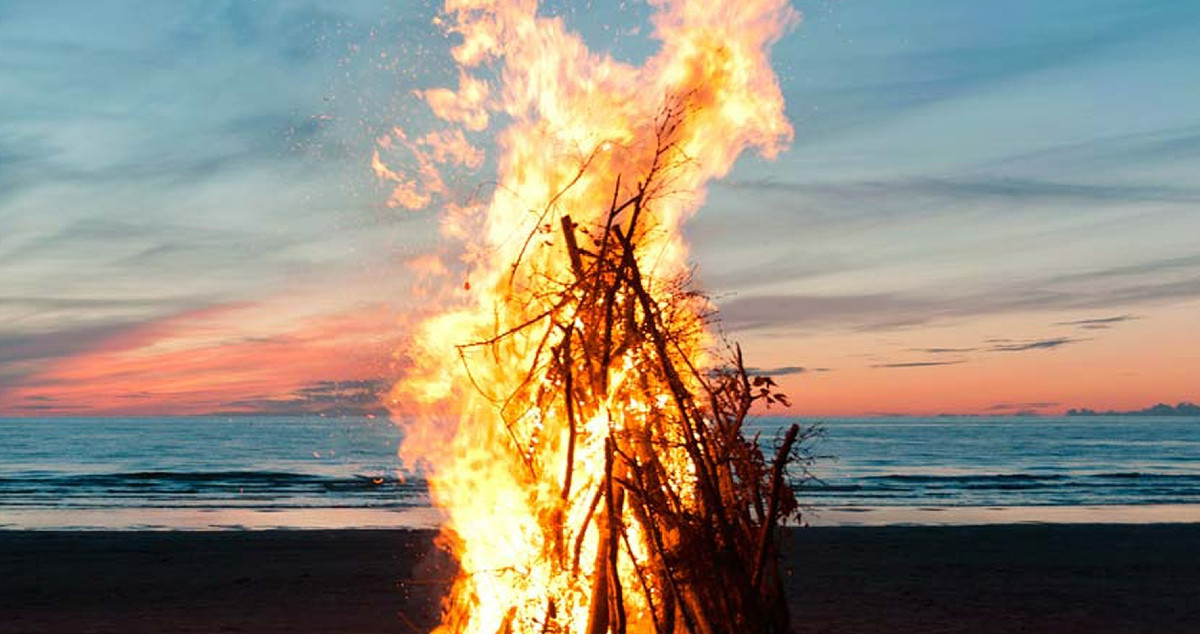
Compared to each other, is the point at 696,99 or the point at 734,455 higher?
the point at 696,99

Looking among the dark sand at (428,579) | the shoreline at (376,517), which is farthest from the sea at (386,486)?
the dark sand at (428,579)

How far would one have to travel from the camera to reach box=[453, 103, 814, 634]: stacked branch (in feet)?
21.0

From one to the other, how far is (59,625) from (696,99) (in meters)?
10.0

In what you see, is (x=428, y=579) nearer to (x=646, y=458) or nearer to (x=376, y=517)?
(x=646, y=458)

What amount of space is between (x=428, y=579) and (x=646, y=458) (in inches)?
132

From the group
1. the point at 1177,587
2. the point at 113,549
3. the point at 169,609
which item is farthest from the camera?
the point at 113,549

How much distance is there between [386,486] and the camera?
39.7 m

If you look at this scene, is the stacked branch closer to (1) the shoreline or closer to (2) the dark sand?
(2) the dark sand

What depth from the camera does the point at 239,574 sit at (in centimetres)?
1722

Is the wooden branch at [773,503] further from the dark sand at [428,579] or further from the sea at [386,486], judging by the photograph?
the dark sand at [428,579]

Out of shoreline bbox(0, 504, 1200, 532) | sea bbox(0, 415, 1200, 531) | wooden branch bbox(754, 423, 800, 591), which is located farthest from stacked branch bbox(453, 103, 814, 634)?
shoreline bbox(0, 504, 1200, 532)

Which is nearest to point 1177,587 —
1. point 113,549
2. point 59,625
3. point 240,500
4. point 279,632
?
point 279,632

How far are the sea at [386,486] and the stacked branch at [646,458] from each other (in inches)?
92.5

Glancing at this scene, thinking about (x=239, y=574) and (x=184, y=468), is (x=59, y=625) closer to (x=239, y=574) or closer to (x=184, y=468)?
(x=239, y=574)
